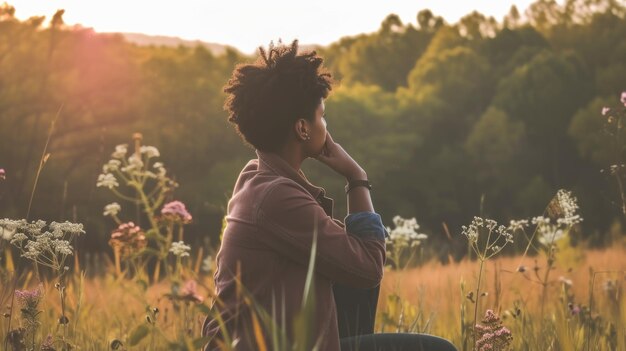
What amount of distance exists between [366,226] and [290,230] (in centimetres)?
26

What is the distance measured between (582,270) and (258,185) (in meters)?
6.48

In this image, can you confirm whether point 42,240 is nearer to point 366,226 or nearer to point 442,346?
point 366,226

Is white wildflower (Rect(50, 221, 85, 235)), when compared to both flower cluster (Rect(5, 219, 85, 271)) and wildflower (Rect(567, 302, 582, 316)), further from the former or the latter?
wildflower (Rect(567, 302, 582, 316))

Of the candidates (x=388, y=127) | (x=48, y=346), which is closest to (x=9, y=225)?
(x=48, y=346)

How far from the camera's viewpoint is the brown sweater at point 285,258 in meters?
2.53

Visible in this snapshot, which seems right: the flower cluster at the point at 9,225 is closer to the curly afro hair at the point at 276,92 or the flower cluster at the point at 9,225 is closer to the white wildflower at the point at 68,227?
the white wildflower at the point at 68,227

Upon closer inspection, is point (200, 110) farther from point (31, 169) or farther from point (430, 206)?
point (430, 206)

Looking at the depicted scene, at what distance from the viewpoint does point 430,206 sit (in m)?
32.0

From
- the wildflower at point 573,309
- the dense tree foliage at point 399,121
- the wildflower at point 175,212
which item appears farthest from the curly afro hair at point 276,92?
the dense tree foliage at point 399,121

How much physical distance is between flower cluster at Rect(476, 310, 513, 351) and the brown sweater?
855mm

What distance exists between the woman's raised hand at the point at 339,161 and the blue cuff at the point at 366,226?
9.5 inches

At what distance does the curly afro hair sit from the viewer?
2.73m

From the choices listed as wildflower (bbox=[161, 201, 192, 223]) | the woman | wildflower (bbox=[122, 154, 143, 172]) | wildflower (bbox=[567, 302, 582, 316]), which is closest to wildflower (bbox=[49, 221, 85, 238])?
the woman

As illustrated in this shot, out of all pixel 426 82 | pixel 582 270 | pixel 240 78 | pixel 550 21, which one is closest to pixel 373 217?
pixel 240 78
